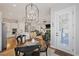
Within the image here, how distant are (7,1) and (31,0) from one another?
382 mm

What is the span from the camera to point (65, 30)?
2.34 metres

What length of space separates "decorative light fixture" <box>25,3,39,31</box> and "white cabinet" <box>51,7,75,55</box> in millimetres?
260

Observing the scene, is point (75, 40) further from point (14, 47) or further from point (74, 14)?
point (14, 47)

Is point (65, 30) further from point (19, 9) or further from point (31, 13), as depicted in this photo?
point (19, 9)

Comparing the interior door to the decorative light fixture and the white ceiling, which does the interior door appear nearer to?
the white ceiling

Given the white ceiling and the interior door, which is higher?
the white ceiling

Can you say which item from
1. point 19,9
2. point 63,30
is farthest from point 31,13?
point 63,30

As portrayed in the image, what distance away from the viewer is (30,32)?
2.34 metres

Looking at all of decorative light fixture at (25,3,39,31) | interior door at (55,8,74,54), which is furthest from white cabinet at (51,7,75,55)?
decorative light fixture at (25,3,39,31)

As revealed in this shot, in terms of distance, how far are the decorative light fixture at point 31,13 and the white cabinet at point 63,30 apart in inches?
10.2

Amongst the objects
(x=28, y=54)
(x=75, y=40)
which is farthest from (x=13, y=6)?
(x=75, y=40)

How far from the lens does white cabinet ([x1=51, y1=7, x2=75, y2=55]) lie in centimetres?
230

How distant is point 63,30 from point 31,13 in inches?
22.9

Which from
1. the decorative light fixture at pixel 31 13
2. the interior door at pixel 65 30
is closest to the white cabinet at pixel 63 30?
the interior door at pixel 65 30
